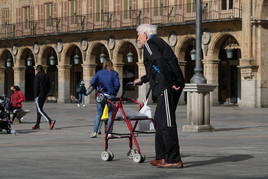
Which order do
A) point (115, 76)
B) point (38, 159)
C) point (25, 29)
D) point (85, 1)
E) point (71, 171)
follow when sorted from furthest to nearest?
1. point (25, 29)
2. point (85, 1)
3. point (115, 76)
4. point (38, 159)
5. point (71, 171)

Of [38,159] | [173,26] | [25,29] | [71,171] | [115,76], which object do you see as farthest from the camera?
[25,29]

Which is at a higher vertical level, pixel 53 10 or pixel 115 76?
pixel 53 10

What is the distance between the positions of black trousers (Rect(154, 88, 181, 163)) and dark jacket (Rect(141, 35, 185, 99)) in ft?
0.37

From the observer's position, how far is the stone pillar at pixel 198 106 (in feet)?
59.2

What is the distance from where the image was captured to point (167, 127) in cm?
1017

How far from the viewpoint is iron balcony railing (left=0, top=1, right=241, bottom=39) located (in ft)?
142

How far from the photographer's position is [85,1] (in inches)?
2084

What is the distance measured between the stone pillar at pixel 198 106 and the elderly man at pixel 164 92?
7.66m

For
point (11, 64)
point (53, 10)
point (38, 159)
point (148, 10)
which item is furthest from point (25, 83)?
point (38, 159)

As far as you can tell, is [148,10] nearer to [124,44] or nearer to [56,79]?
[124,44]

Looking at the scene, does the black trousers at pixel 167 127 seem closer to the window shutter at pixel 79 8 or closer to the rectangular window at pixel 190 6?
the rectangular window at pixel 190 6

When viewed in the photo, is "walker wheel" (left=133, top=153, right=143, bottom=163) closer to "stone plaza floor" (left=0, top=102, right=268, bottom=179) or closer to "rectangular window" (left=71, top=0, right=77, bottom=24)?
"stone plaza floor" (left=0, top=102, right=268, bottom=179)

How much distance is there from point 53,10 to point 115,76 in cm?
3883

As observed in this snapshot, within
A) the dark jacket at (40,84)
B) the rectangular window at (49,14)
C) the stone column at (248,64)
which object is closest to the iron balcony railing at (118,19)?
the rectangular window at (49,14)
